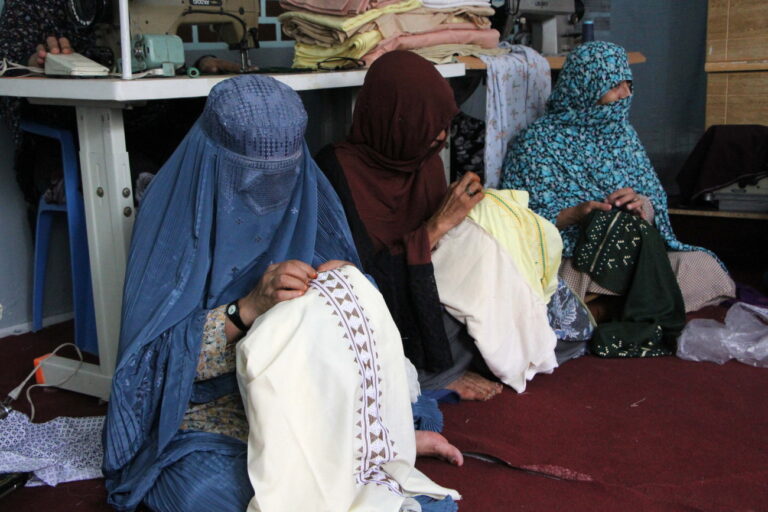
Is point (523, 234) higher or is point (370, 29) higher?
point (370, 29)

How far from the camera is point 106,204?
7.66ft

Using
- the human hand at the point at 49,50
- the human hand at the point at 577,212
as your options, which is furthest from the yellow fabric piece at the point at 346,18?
the human hand at the point at 577,212

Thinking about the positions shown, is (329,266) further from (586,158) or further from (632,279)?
(586,158)

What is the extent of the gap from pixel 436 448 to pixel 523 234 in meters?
0.79

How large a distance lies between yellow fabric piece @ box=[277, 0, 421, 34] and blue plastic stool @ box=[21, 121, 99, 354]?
886 mm

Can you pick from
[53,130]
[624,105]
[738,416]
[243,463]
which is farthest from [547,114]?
[243,463]

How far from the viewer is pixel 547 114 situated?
335cm

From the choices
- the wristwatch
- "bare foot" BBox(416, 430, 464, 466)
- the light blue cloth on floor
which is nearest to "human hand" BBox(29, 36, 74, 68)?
the light blue cloth on floor

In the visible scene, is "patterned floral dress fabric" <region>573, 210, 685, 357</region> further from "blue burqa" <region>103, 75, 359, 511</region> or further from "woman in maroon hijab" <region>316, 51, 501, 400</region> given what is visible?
"blue burqa" <region>103, 75, 359, 511</region>

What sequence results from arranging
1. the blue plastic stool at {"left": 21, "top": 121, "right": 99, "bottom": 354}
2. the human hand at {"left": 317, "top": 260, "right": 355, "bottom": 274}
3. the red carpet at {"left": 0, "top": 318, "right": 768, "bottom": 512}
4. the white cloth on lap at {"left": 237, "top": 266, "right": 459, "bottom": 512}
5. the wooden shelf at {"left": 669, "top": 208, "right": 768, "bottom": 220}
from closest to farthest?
the white cloth on lap at {"left": 237, "top": 266, "right": 459, "bottom": 512} < the human hand at {"left": 317, "top": 260, "right": 355, "bottom": 274} < the red carpet at {"left": 0, "top": 318, "right": 768, "bottom": 512} < the blue plastic stool at {"left": 21, "top": 121, "right": 99, "bottom": 354} < the wooden shelf at {"left": 669, "top": 208, "right": 768, "bottom": 220}

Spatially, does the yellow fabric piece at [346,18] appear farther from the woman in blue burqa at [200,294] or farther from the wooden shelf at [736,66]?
the wooden shelf at [736,66]

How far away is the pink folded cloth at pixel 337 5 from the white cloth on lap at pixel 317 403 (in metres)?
1.38

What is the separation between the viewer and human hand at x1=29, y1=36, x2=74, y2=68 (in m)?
2.50

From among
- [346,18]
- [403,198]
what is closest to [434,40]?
[346,18]
